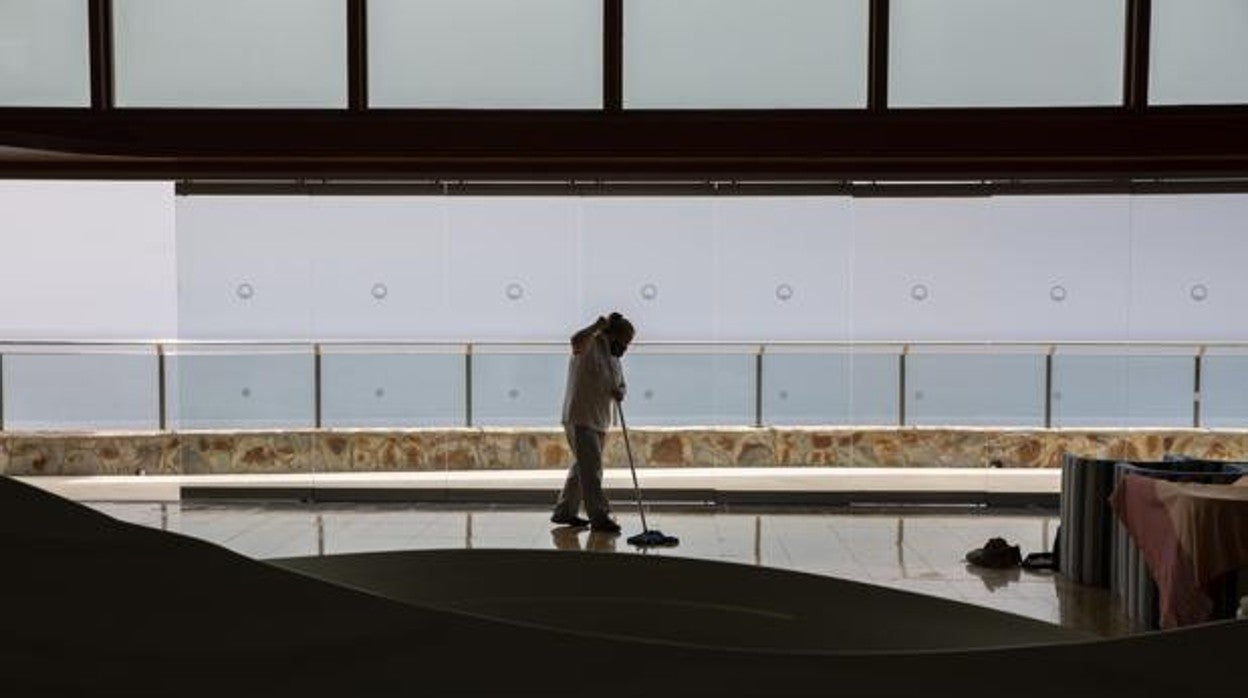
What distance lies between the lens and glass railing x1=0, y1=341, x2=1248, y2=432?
25.5 ft

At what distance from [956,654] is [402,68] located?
607 cm

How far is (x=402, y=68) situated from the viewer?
6.51 metres

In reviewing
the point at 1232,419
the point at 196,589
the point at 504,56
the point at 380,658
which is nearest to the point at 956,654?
the point at 380,658

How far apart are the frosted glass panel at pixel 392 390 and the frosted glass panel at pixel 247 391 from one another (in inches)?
6.5

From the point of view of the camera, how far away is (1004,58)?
21.2ft

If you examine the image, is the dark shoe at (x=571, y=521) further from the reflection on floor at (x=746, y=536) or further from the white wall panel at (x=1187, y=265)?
the white wall panel at (x=1187, y=265)

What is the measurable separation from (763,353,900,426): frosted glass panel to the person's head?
190 centimetres

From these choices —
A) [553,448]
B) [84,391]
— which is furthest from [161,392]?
[553,448]

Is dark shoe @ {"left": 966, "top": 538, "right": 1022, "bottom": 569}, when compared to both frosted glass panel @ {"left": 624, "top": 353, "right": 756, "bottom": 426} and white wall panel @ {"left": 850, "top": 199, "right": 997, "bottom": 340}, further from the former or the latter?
frosted glass panel @ {"left": 624, "top": 353, "right": 756, "bottom": 426}

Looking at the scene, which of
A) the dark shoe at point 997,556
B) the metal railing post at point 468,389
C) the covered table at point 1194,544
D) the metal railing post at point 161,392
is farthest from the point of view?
the metal railing post at point 161,392

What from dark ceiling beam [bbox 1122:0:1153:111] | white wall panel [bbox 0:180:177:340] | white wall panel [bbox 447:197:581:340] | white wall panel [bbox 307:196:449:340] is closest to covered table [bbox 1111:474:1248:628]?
dark ceiling beam [bbox 1122:0:1153:111]

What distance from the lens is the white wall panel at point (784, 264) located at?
23.8ft

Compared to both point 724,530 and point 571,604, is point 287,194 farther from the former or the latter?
point 571,604

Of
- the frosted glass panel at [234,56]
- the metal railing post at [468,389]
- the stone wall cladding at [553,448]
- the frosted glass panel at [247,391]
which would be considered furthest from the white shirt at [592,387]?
the frosted glass panel at [247,391]
